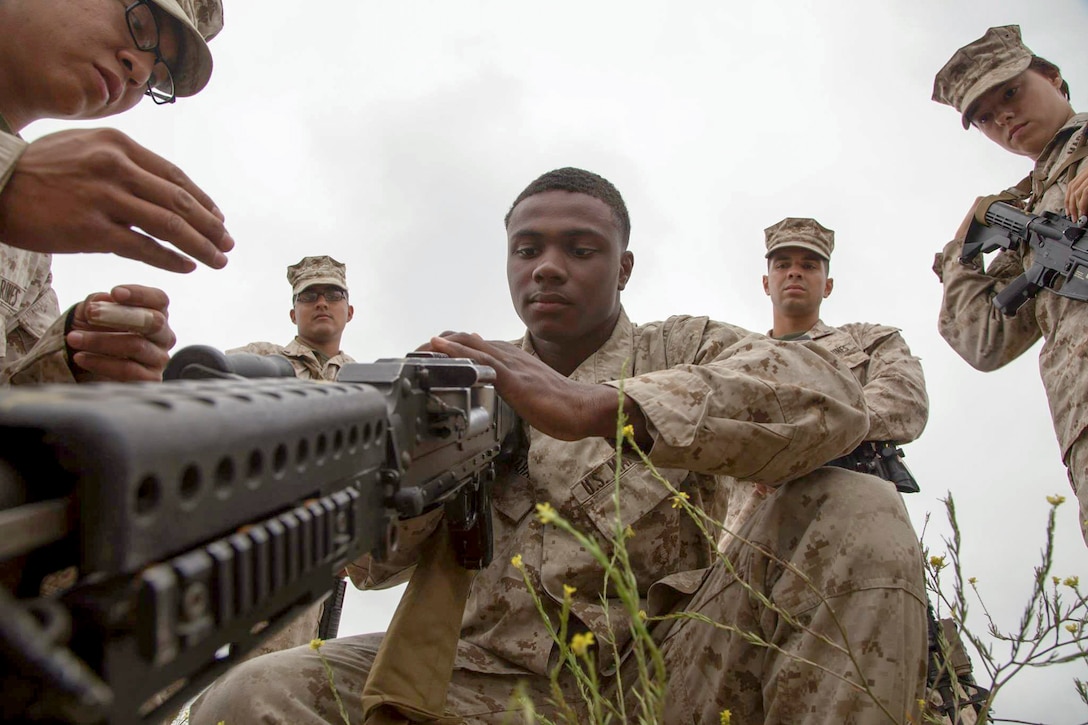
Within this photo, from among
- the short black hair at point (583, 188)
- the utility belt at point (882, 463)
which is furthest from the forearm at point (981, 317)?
the short black hair at point (583, 188)

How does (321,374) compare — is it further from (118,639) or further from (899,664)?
(118,639)

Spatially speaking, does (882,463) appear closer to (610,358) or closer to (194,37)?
(610,358)

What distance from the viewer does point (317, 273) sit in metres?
7.16

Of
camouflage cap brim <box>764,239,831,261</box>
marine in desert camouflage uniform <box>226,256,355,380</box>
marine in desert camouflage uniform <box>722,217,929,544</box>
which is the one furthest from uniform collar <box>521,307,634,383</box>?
marine in desert camouflage uniform <box>226,256,355,380</box>

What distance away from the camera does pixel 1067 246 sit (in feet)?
11.6

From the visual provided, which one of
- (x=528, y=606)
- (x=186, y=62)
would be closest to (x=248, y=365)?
(x=528, y=606)

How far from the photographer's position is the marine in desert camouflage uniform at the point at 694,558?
5.78 feet

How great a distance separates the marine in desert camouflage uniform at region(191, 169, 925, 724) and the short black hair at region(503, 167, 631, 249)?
79 cm

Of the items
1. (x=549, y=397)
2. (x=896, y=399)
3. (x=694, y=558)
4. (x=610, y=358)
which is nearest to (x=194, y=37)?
(x=610, y=358)

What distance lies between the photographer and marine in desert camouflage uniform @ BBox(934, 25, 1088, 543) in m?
3.50

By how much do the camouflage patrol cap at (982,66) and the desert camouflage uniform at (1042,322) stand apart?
1.67 feet

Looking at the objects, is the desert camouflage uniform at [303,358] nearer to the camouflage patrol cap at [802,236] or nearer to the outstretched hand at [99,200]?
the camouflage patrol cap at [802,236]

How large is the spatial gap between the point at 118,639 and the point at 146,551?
0.07 m

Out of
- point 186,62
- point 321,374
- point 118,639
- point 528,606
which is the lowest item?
point 528,606
